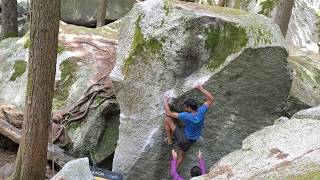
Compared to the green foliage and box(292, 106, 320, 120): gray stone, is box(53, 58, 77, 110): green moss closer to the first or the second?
the green foliage

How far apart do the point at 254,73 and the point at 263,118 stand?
42.0 inches

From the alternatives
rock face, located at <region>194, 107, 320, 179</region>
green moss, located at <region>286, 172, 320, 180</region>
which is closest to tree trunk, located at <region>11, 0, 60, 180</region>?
rock face, located at <region>194, 107, 320, 179</region>

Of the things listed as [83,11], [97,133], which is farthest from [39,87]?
[83,11]

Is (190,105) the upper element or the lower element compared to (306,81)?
upper

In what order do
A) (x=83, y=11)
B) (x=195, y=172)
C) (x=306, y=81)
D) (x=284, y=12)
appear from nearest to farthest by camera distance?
(x=195, y=172) → (x=306, y=81) → (x=284, y=12) → (x=83, y=11)

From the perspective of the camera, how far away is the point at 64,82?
13008mm

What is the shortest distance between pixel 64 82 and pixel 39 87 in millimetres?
4773

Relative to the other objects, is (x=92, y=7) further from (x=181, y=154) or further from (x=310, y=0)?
(x=181, y=154)

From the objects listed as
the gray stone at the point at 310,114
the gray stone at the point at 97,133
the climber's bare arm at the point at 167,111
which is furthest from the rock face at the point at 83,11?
the gray stone at the point at 310,114

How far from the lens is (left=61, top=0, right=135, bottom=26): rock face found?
73.2 feet

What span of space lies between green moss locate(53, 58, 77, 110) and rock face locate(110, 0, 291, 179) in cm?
306

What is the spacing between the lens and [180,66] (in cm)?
930

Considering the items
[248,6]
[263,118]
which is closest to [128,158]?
[263,118]

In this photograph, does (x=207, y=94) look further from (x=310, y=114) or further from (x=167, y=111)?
(x=310, y=114)
